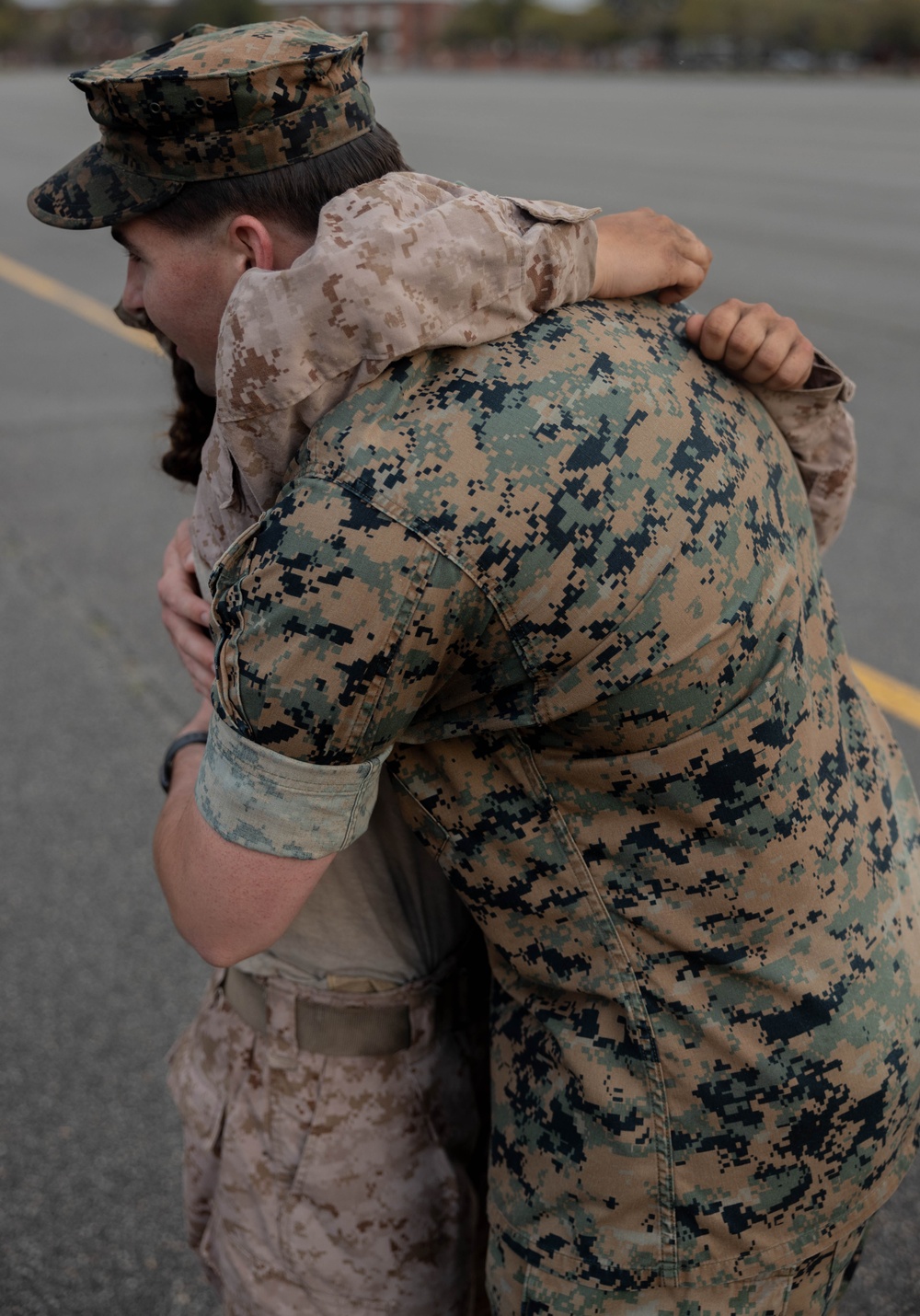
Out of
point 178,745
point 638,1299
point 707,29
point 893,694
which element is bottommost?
point 707,29

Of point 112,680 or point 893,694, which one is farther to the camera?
point 112,680

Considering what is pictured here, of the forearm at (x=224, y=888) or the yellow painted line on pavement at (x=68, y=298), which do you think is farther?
the yellow painted line on pavement at (x=68, y=298)

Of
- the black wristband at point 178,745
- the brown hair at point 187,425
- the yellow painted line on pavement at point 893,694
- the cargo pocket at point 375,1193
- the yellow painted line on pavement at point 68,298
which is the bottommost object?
the yellow painted line on pavement at point 68,298

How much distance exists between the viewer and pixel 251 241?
1.41 metres

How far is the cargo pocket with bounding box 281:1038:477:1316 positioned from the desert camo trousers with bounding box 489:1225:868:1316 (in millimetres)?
195

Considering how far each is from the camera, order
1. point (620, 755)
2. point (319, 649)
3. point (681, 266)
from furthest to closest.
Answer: point (681, 266)
point (620, 755)
point (319, 649)

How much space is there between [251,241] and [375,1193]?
1.19m

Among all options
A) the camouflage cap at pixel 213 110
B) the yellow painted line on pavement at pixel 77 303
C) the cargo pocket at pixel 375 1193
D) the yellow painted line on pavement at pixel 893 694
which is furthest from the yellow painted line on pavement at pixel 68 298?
the cargo pocket at pixel 375 1193

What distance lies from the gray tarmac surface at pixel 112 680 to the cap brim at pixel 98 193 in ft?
4.43

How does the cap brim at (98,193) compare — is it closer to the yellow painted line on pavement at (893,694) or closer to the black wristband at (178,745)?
the black wristband at (178,745)

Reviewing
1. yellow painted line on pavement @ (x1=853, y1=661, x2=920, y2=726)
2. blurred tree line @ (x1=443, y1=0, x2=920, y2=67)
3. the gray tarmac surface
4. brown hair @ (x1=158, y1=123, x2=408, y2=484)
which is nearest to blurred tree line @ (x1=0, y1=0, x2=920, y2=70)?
blurred tree line @ (x1=443, y1=0, x2=920, y2=67)

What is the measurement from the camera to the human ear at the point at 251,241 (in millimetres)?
1400

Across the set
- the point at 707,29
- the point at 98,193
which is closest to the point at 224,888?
the point at 98,193

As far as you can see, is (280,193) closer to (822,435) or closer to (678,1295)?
(822,435)
